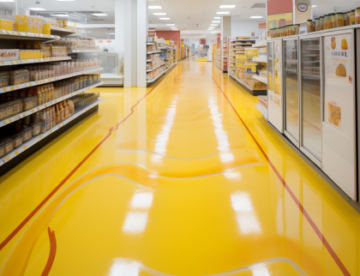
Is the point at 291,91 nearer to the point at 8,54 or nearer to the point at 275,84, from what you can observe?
the point at 275,84

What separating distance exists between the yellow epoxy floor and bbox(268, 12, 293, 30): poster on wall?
2.95 metres

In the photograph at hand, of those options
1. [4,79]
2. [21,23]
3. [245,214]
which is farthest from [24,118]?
[245,214]

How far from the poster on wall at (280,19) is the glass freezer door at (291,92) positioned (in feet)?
7.45

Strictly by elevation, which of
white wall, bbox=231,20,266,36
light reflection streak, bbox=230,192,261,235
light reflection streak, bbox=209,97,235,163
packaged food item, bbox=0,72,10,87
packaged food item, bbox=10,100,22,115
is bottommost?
light reflection streak, bbox=230,192,261,235

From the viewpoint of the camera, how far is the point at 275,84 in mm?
4938

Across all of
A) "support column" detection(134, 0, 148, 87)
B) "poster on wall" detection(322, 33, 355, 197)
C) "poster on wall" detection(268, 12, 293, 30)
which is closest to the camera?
"poster on wall" detection(322, 33, 355, 197)

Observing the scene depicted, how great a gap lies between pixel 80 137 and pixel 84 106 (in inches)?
50.2

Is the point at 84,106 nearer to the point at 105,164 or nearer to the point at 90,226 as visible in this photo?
the point at 105,164

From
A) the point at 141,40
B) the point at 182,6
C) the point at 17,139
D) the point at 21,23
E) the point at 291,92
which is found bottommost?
the point at 17,139

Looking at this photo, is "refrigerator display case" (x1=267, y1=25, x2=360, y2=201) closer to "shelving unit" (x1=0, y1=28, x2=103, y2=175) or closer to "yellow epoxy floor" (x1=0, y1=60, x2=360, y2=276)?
Result: "yellow epoxy floor" (x1=0, y1=60, x2=360, y2=276)

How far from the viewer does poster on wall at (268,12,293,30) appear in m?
6.32

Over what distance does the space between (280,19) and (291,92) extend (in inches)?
98.1

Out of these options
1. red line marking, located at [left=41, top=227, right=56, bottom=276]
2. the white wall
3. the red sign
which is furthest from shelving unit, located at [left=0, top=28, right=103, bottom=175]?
the white wall

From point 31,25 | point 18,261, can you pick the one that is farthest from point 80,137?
point 18,261
